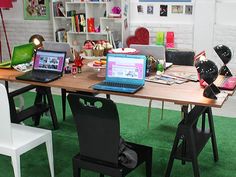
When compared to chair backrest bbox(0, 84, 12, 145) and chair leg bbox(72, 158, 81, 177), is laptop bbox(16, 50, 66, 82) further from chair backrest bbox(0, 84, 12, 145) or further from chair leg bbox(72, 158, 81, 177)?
chair leg bbox(72, 158, 81, 177)

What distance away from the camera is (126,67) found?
2.71 metres

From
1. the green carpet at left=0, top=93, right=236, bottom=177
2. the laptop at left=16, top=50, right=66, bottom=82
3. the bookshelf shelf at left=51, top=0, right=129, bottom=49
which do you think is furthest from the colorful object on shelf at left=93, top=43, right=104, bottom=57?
the bookshelf shelf at left=51, top=0, right=129, bottom=49

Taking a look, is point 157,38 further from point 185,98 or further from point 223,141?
point 185,98

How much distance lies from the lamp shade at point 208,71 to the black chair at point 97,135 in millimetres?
677

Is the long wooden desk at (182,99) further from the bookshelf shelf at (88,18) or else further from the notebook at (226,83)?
the bookshelf shelf at (88,18)

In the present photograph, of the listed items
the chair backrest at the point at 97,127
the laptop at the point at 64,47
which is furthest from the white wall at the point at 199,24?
the chair backrest at the point at 97,127

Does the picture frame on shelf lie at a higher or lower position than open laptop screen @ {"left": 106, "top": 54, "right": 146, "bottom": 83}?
higher

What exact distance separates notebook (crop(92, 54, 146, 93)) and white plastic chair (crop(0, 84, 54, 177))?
0.55 meters

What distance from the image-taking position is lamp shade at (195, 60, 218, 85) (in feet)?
7.70

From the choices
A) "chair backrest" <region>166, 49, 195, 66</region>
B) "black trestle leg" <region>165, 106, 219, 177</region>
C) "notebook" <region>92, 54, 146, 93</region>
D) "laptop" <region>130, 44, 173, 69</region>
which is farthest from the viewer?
"chair backrest" <region>166, 49, 195, 66</region>

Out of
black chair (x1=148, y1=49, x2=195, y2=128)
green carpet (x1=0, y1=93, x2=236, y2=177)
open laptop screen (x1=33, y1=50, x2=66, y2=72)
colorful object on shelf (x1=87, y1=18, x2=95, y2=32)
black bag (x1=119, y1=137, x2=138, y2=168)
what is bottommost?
green carpet (x1=0, y1=93, x2=236, y2=177)

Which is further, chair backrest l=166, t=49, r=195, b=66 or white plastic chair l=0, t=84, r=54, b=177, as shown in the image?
chair backrest l=166, t=49, r=195, b=66

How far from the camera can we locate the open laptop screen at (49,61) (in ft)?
9.85

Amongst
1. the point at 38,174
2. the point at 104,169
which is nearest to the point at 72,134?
the point at 38,174
